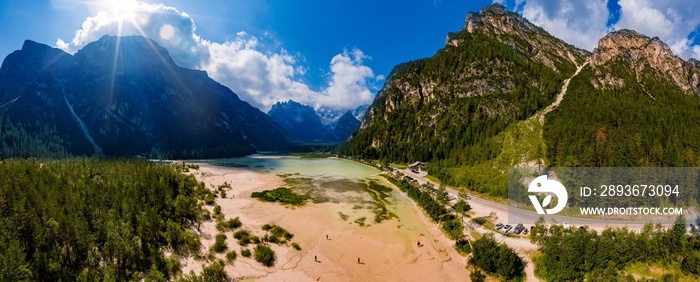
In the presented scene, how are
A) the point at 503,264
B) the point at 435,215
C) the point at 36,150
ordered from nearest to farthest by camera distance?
the point at 503,264 → the point at 435,215 → the point at 36,150

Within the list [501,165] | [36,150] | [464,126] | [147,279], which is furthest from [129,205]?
[36,150]

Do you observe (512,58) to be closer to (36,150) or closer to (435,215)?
(435,215)

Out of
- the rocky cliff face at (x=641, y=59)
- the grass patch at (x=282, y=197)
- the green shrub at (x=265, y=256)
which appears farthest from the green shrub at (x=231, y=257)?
the rocky cliff face at (x=641, y=59)

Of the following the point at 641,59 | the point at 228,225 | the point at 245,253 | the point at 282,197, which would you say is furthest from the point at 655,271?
the point at 641,59

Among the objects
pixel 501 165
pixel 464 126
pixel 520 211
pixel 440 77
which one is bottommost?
pixel 520 211

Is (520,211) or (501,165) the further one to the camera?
(501,165)

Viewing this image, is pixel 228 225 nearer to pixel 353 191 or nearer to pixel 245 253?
pixel 245 253

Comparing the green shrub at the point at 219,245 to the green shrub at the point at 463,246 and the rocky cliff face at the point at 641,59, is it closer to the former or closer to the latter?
the green shrub at the point at 463,246
